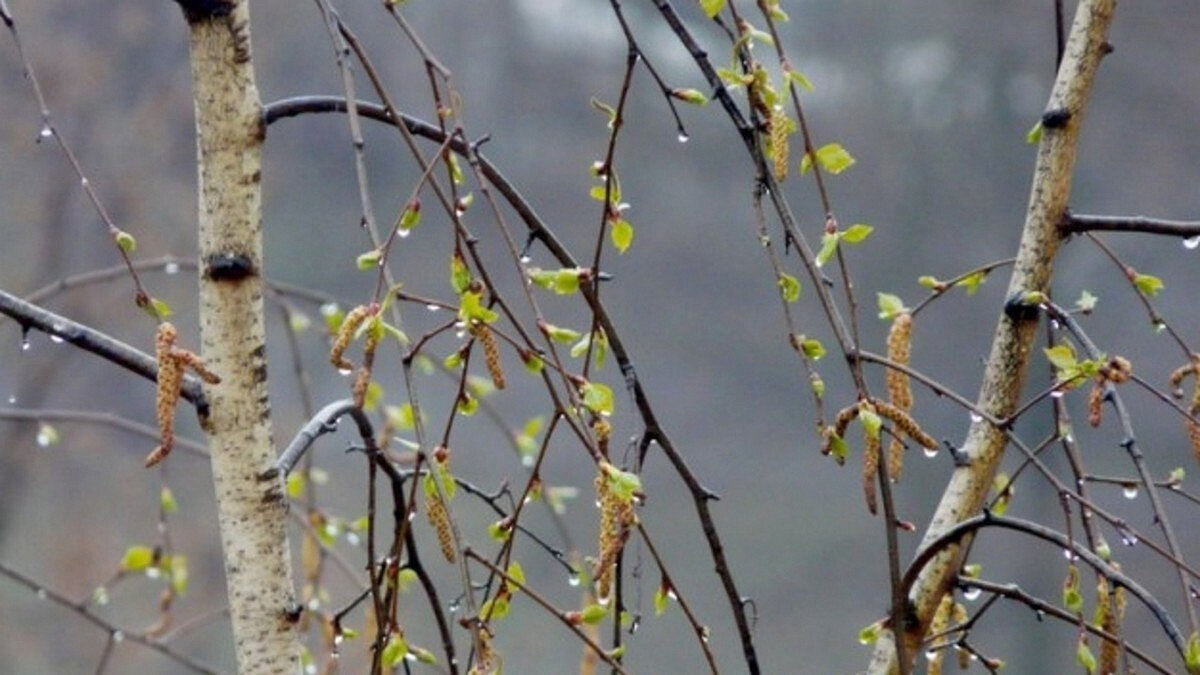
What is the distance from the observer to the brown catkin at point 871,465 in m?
0.75

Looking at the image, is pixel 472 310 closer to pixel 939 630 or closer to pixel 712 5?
pixel 712 5

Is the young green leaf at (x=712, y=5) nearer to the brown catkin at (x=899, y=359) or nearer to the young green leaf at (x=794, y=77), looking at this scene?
the young green leaf at (x=794, y=77)

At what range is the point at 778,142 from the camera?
803 mm

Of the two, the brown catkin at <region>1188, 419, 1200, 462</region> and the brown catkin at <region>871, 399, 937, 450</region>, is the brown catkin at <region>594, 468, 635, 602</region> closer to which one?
the brown catkin at <region>871, 399, 937, 450</region>

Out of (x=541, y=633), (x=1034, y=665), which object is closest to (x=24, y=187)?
(x=541, y=633)

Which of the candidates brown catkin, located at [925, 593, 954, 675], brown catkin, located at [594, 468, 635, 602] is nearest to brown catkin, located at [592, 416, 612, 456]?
brown catkin, located at [594, 468, 635, 602]

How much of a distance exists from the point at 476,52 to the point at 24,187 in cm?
100

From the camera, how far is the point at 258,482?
84 cm

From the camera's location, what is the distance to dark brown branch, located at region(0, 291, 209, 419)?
32.3 inches

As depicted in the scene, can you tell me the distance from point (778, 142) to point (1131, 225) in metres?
0.32

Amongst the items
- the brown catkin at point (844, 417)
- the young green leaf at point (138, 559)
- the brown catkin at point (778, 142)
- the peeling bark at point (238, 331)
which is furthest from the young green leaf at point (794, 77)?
the young green leaf at point (138, 559)

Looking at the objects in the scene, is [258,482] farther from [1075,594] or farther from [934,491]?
[934,491]

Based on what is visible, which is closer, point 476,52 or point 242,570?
point 242,570

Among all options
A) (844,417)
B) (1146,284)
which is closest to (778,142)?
(844,417)
